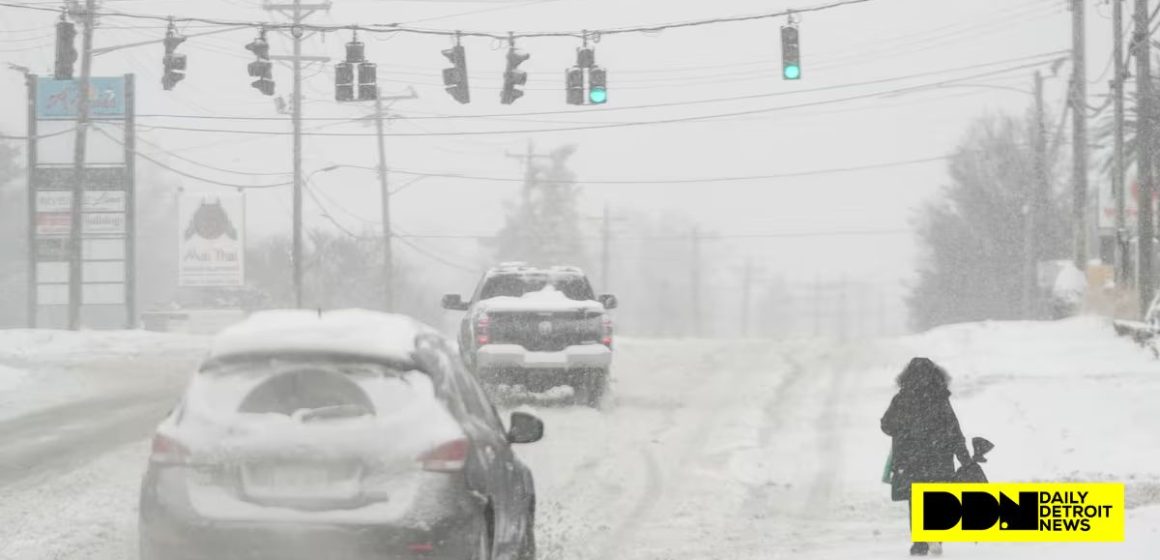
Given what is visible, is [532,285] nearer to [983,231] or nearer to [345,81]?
[345,81]

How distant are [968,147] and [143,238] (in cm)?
5234

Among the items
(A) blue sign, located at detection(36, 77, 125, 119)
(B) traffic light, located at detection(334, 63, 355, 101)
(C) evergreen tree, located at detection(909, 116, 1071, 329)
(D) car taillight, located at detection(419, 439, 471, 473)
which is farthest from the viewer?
(C) evergreen tree, located at detection(909, 116, 1071, 329)

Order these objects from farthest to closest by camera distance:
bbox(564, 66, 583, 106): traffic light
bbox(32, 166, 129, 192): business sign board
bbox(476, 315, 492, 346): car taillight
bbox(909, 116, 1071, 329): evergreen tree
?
bbox(909, 116, 1071, 329): evergreen tree
bbox(32, 166, 129, 192): business sign board
bbox(564, 66, 583, 106): traffic light
bbox(476, 315, 492, 346): car taillight

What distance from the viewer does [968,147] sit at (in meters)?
73.4

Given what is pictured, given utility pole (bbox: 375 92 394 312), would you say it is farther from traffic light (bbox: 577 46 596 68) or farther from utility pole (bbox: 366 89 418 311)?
traffic light (bbox: 577 46 596 68)

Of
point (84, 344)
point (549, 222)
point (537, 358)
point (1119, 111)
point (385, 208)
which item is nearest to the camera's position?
point (537, 358)

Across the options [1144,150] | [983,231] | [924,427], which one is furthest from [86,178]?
[924,427]

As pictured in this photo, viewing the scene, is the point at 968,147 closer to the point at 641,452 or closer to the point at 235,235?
the point at 235,235

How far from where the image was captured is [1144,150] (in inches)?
1015

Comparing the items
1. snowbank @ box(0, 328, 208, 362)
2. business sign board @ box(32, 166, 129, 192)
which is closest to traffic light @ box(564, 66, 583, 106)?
snowbank @ box(0, 328, 208, 362)

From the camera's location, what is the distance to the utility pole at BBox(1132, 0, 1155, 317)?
25.4 metres

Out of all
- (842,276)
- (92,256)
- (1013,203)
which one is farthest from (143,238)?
(842,276)

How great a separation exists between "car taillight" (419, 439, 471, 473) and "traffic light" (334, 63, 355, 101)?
19.8 meters

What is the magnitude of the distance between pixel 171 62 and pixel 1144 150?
1682cm
